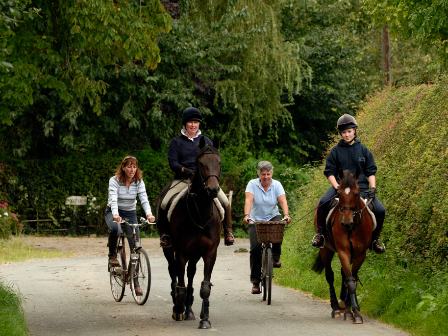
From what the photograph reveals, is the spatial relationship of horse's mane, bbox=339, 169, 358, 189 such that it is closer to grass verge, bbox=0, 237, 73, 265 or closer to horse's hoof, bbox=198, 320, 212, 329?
horse's hoof, bbox=198, 320, 212, 329

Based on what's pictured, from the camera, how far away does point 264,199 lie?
12031mm

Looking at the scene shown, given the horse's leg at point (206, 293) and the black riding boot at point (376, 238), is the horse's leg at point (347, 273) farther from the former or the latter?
the horse's leg at point (206, 293)

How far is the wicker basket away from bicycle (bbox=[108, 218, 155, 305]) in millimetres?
1831

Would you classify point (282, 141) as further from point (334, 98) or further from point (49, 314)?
point (49, 314)

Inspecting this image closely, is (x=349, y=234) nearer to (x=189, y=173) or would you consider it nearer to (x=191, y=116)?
(x=189, y=173)

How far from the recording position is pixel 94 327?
9.30 metres

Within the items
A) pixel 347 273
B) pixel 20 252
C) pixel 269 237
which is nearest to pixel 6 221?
pixel 20 252

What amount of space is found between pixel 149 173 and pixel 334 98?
11376mm

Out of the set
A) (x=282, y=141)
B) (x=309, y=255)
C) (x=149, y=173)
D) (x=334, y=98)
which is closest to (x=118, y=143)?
(x=149, y=173)

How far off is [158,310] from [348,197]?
Answer: 3.45 metres

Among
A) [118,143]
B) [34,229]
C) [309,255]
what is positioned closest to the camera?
[309,255]

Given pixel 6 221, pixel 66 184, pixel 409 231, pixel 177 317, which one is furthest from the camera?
pixel 66 184

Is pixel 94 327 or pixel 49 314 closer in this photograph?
pixel 94 327

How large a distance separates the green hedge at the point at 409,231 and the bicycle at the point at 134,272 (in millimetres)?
3283
